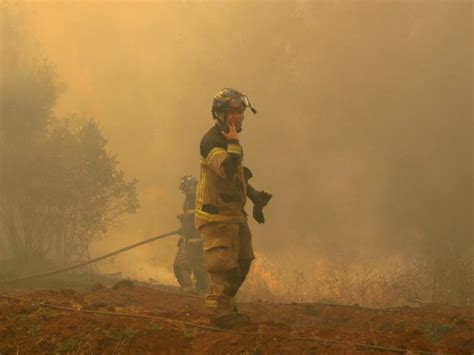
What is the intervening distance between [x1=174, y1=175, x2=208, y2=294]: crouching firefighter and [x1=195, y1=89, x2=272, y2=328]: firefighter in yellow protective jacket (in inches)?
258

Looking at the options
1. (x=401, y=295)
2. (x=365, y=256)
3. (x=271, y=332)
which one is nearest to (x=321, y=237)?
(x=365, y=256)

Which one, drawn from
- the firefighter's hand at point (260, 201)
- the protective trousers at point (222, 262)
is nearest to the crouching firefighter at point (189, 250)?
the firefighter's hand at point (260, 201)

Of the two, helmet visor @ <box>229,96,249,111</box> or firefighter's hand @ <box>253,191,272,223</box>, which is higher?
helmet visor @ <box>229,96,249,111</box>

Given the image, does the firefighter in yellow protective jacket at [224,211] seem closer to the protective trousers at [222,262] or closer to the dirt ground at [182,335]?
the protective trousers at [222,262]

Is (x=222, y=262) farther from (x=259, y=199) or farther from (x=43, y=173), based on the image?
(x=43, y=173)

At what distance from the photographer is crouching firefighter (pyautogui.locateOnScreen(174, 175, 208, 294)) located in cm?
1273

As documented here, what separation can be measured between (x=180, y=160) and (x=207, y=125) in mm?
3877

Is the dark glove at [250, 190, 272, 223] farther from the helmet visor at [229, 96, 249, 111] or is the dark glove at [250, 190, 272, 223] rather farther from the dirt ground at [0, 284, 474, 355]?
the dirt ground at [0, 284, 474, 355]

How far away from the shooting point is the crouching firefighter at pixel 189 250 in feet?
41.8

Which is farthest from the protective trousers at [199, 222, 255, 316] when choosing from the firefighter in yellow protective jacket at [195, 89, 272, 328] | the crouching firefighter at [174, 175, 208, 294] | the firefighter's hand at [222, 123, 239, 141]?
the crouching firefighter at [174, 175, 208, 294]

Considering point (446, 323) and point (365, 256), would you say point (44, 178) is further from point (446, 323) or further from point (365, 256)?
point (446, 323)

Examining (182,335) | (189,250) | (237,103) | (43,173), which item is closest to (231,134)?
(237,103)

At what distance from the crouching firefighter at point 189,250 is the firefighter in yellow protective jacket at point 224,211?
6561 millimetres

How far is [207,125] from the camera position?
4684cm
